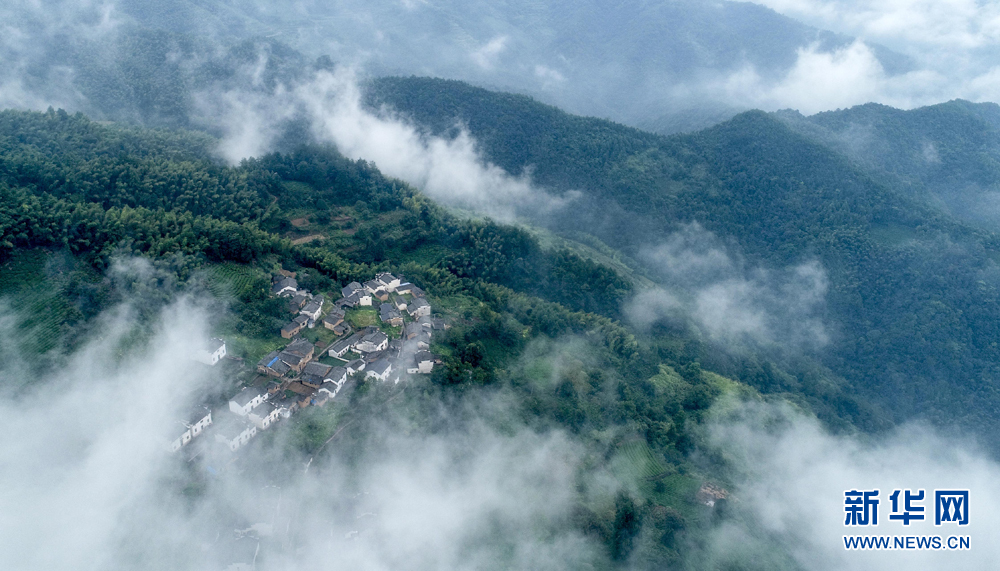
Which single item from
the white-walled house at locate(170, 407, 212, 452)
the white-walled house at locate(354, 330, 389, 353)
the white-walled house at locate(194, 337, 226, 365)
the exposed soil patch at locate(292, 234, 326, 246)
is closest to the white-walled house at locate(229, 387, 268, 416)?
the white-walled house at locate(170, 407, 212, 452)

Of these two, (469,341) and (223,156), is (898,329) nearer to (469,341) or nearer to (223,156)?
(469,341)

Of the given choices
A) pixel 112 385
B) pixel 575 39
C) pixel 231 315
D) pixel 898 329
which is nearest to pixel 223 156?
pixel 231 315

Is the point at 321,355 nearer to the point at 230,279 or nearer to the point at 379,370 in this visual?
the point at 379,370

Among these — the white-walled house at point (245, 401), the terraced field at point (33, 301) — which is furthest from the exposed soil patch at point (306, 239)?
the white-walled house at point (245, 401)

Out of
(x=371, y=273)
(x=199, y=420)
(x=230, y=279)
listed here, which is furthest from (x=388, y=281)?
(x=199, y=420)

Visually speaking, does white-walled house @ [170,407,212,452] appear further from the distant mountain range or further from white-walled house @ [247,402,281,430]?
the distant mountain range
